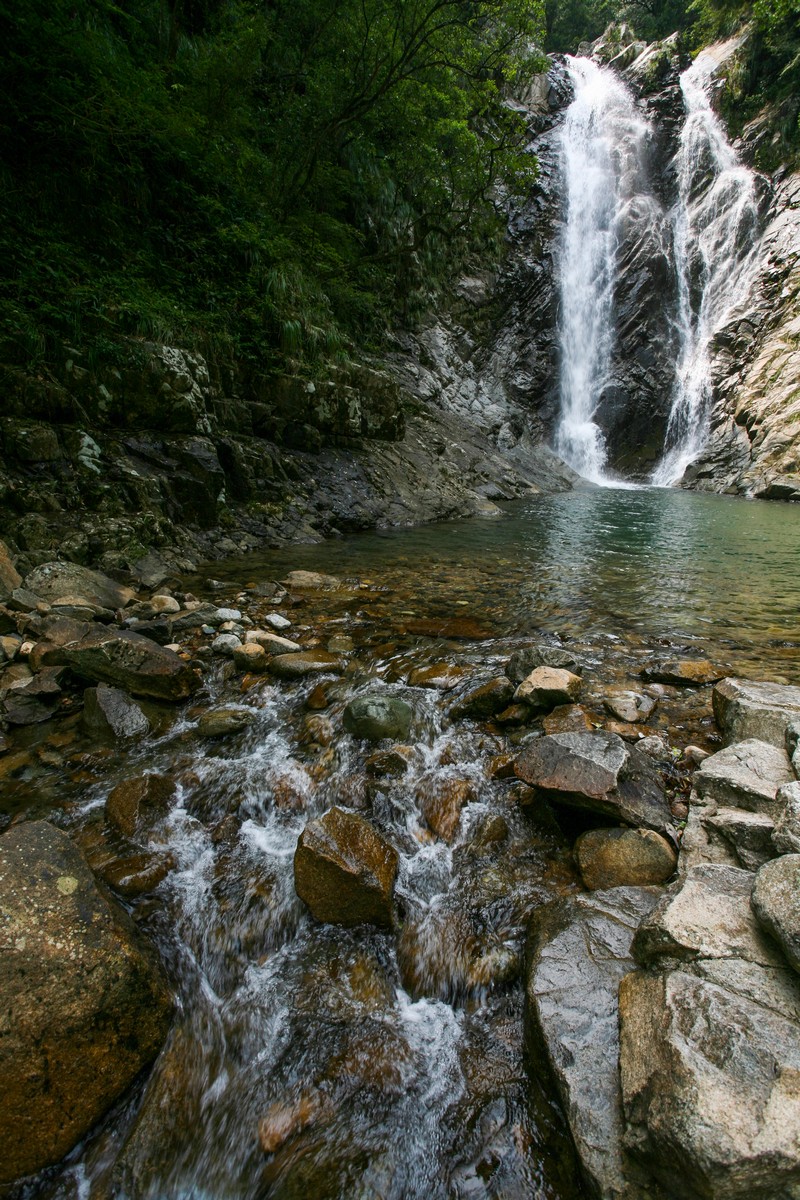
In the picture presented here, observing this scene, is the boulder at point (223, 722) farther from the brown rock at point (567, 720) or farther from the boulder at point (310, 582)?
the boulder at point (310, 582)

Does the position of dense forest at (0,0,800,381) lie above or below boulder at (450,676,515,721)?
above

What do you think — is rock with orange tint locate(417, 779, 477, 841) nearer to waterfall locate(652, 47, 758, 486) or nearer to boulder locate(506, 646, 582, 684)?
boulder locate(506, 646, 582, 684)

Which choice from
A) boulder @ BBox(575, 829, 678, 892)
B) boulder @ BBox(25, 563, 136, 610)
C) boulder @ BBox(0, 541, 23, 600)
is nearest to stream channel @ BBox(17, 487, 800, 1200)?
boulder @ BBox(575, 829, 678, 892)

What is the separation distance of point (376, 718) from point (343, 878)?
3.66ft

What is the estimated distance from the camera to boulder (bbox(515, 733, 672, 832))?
2.41 m

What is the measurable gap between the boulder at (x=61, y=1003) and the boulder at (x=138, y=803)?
25.0 inches

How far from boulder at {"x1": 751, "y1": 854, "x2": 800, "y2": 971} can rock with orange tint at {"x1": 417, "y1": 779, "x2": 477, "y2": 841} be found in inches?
54.3

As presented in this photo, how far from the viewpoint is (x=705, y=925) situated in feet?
5.30

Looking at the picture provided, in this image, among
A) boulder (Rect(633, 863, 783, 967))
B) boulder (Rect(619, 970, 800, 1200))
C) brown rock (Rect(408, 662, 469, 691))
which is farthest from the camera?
brown rock (Rect(408, 662, 469, 691))

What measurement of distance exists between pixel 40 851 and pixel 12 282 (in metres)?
6.86

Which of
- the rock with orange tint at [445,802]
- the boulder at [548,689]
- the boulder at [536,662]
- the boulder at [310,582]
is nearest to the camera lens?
the rock with orange tint at [445,802]

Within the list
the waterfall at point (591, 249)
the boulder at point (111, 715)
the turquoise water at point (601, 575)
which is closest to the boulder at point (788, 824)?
the turquoise water at point (601, 575)

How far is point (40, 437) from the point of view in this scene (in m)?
5.67

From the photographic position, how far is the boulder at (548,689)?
339 centimetres
